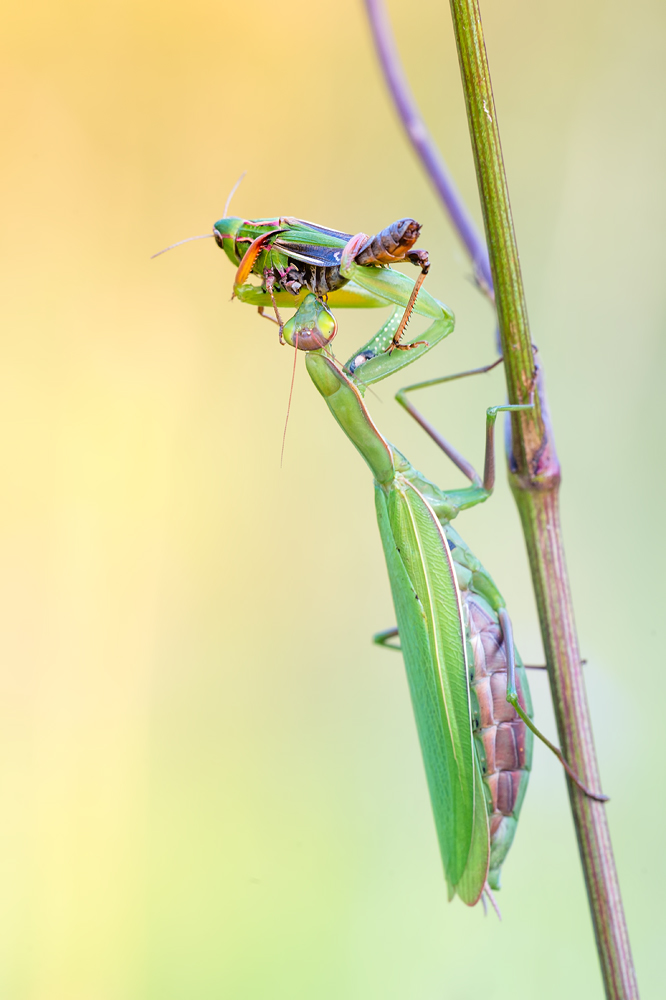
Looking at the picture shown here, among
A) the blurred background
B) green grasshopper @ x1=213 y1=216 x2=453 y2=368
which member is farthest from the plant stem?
the blurred background

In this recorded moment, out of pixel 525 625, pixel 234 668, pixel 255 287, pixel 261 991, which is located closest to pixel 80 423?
pixel 234 668

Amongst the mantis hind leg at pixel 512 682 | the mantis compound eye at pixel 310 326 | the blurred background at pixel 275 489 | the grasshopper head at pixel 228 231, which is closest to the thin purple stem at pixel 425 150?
the mantis compound eye at pixel 310 326

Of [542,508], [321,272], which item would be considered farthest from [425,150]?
[542,508]

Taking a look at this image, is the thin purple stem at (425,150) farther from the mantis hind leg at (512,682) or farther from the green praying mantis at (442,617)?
the mantis hind leg at (512,682)

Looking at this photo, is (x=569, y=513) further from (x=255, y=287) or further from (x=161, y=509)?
(x=255, y=287)

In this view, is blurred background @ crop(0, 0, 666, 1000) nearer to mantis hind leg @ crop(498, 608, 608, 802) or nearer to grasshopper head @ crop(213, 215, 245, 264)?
mantis hind leg @ crop(498, 608, 608, 802)

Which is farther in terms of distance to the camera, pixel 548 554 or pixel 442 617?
pixel 442 617

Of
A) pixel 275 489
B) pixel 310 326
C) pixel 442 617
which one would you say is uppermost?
pixel 275 489

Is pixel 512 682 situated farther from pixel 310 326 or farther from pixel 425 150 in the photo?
pixel 425 150
